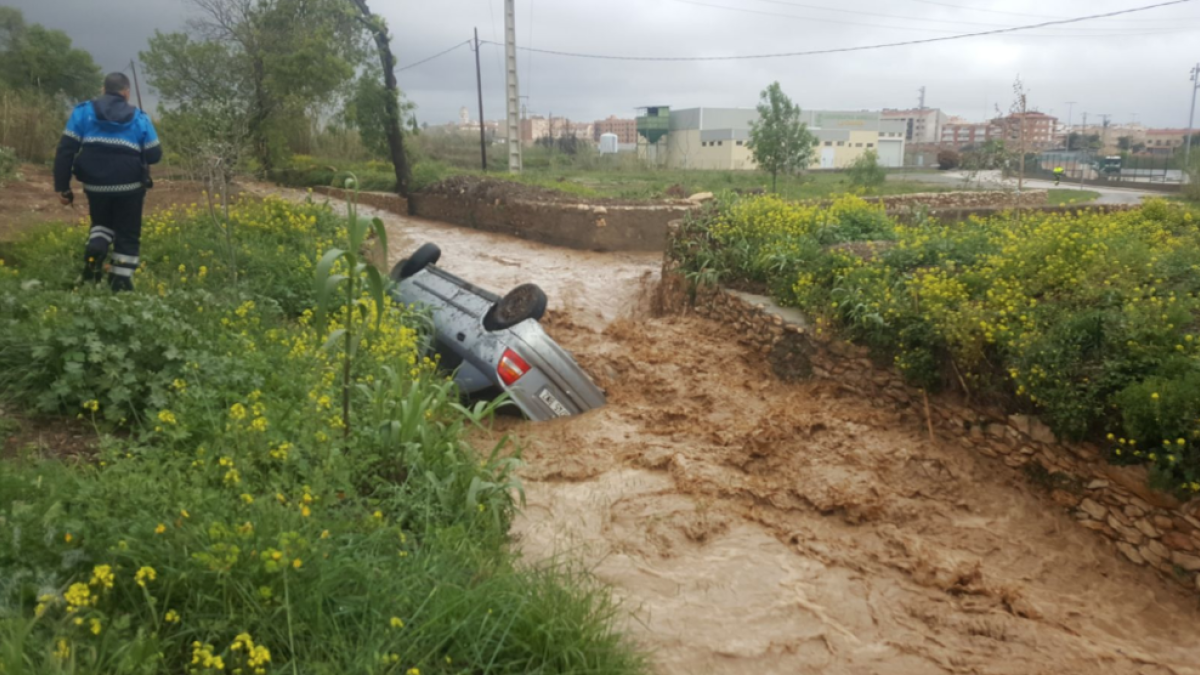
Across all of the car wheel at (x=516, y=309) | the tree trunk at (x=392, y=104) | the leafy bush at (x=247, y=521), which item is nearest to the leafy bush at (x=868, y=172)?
the tree trunk at (x=392, y=104)

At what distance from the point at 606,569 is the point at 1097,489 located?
311 centimetres

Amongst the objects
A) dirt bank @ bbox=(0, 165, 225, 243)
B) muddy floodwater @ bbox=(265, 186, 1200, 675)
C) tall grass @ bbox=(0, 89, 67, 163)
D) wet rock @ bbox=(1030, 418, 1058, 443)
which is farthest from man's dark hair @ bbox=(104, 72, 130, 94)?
tall grass @ bbox=(0, 89, 67, 163)


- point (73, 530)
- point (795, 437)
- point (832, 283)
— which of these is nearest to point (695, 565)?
point (795, 437)

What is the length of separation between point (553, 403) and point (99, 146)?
13.1 ft

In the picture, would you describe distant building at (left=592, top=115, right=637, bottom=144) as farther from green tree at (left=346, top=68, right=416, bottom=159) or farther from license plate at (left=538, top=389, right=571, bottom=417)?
license plate at (left=538, top=389, right=571, bottom=417)

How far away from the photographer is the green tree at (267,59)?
1850 centimetres

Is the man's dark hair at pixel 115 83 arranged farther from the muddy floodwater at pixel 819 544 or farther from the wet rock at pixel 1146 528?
the wet rock at pixel 1146 528

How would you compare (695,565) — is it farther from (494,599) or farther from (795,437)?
(795,437)

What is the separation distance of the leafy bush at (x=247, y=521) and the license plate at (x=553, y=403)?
1427 mm

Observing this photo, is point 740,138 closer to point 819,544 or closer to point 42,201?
point 42,201

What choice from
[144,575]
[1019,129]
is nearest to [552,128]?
[1019,129]

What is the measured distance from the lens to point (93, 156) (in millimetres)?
6395

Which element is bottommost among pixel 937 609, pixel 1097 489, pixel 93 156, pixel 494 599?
pixel 937 609

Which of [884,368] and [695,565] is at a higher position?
[884,368]
